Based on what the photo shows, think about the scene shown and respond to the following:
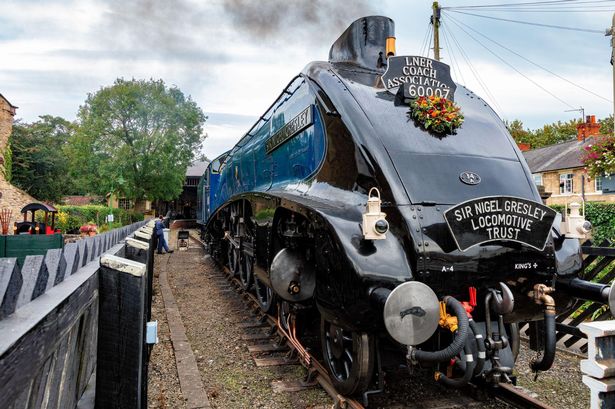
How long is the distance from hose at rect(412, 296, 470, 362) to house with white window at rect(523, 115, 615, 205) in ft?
91.4

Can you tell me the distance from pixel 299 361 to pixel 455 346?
2.26 metres

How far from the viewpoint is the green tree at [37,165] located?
36.0m

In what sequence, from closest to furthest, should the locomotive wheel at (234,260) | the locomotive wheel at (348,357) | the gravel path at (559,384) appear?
1. the locomotive wheel at (348,357)
2. the gravel path at (559,384)
3. the locomotive wheel at (234,260)

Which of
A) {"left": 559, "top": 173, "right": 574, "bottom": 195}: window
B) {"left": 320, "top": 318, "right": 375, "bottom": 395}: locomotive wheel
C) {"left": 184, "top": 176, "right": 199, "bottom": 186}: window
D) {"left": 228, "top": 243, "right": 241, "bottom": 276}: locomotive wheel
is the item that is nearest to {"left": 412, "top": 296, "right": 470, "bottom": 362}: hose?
{"left": 320, "top": 318, "right": 375, "bottom": 395}: locomotive wheel

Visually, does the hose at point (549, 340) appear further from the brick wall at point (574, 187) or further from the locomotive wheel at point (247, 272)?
the brick wall at point (574, 187)

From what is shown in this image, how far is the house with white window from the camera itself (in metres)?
27.0

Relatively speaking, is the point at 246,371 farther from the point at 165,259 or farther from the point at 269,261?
the point at 165,259

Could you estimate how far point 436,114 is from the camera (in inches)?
151

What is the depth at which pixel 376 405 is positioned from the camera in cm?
356

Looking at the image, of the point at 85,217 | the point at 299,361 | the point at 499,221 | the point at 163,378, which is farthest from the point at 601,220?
the point at 85,217

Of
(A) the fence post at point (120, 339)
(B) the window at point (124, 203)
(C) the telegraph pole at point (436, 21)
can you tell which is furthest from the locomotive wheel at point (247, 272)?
(B) the window at point (124, 203)

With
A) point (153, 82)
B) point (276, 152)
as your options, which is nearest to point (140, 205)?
point (153, 82)

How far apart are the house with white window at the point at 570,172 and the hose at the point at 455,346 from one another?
2785cm

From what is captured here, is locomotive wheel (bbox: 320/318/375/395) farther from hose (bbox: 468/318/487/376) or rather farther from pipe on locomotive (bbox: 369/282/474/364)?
hose (bbox: 468/318/487/376)
